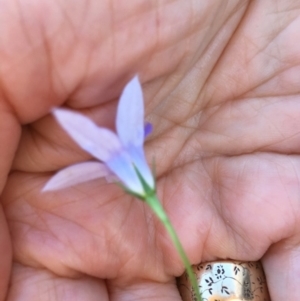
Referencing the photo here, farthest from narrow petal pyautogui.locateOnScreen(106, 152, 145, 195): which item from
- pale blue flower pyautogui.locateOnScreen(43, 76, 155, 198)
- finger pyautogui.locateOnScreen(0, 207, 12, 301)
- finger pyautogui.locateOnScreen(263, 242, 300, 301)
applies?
finger pyautogui.locateOnScreen(263, 242, 300, 301)

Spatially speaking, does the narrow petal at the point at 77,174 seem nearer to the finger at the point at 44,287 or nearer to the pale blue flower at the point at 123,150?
the pale blue flower at the point at 123,150

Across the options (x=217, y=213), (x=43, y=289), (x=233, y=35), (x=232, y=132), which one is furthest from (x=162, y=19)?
(x=43, y=289)

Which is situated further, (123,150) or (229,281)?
(229,281)

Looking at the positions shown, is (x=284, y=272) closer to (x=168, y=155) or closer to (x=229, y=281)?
(x=229, y=281)

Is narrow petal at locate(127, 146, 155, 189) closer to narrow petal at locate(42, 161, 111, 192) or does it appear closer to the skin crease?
narrow petal at locate(42, 161, 111, 192)

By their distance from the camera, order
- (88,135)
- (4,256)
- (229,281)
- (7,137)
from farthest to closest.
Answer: (229,281), (4,256), (7,137), (88,135)

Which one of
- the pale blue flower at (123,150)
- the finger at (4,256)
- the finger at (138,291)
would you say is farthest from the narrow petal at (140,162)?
the finger at (138,291)

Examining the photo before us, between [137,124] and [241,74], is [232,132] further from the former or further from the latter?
[137,124]

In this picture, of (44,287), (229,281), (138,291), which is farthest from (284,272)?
(44,287)
